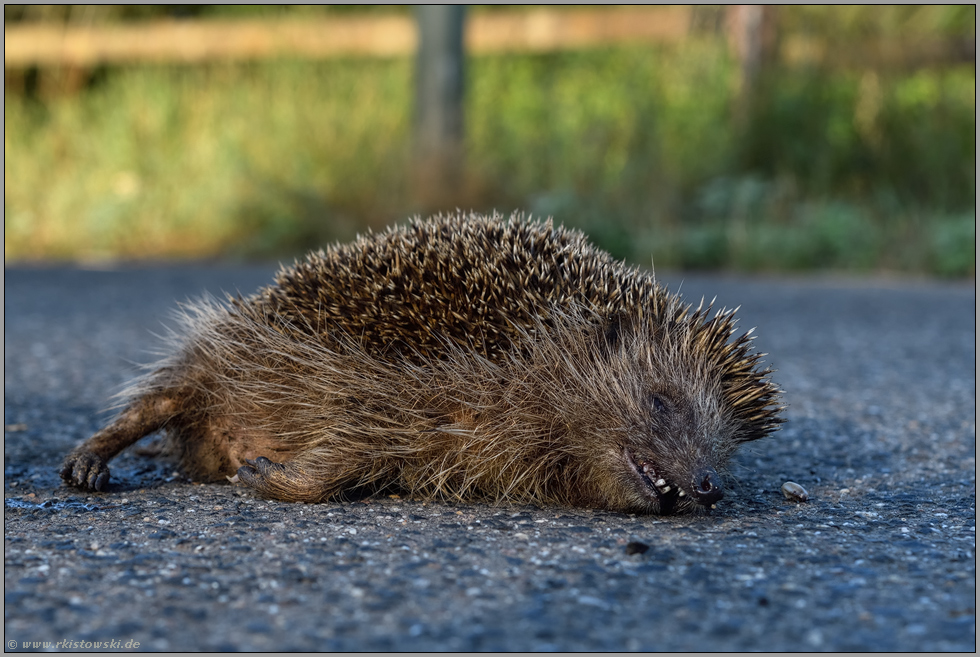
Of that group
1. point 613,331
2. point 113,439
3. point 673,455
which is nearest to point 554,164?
point 613,331

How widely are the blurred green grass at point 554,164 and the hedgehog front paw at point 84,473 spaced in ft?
24.7

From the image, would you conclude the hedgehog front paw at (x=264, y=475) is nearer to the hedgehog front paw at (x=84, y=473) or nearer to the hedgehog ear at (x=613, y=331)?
the hedgehog front paw at (x=84, y=473)

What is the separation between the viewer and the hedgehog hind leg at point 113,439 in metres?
3.63

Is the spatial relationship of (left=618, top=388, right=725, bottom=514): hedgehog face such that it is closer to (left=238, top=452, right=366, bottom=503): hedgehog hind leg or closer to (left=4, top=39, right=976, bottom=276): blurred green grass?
(left=238, top=452, right=366, bottom=503): hedgehog hind leg

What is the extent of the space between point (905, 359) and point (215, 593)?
5.30 metres

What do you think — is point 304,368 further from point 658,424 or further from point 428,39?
point 428,39

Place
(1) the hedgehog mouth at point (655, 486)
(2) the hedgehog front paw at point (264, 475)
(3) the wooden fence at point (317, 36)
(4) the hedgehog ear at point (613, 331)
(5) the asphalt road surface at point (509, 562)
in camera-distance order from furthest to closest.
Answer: (3) the wooden fence at point (317, 36) < (4) the hedgehog ear at point (613, 331) < (2) the hedgehog front paw at point (264, 475) < (1) the hedgehog mouth at point (655, 486) < (5) the asphalt road surface at point (509, 562)

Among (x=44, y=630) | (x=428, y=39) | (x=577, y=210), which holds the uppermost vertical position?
(x=428, y=39)

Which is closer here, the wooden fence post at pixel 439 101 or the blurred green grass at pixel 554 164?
the blurred green grass at pixel 554 164

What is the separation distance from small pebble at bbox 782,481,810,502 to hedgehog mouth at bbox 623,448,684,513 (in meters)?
0.52

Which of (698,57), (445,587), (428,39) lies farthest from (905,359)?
(698,57)

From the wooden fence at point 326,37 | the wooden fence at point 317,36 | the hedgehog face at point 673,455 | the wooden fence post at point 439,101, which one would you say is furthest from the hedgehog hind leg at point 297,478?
the wooden fence at point 317,36

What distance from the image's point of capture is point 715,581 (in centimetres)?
266

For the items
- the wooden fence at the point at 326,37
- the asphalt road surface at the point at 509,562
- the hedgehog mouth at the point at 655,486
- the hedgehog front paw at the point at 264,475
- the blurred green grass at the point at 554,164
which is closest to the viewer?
the asphalt road surface at the point at 509,562
